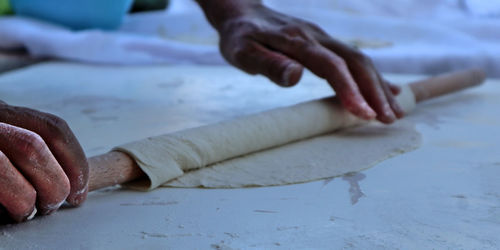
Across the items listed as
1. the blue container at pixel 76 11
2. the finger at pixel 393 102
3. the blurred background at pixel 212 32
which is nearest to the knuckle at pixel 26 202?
the finger at pixel 393 102

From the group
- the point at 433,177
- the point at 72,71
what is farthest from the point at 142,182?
the point at 72,71

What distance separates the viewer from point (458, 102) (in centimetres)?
241

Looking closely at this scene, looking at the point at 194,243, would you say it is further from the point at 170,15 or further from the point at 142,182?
the point at 170,15

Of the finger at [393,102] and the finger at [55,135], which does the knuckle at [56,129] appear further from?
the finger at [393,102]

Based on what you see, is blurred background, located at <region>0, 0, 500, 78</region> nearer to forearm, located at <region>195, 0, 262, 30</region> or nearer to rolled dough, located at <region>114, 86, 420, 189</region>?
forearm, located at <region>195, 0, 262, 30</region>

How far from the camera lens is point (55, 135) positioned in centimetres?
113

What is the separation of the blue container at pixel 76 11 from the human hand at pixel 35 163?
2765 mm

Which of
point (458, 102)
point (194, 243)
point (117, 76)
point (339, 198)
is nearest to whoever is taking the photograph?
point (194, 243)

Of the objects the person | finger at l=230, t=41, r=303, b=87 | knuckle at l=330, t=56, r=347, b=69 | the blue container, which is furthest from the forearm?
the blue container

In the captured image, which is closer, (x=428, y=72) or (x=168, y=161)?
(x=168, y=161)

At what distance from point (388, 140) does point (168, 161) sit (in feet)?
2.15

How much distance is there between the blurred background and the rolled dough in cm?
138

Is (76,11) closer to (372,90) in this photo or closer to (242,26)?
(242,26)

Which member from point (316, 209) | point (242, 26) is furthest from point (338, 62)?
point (316, 209)
